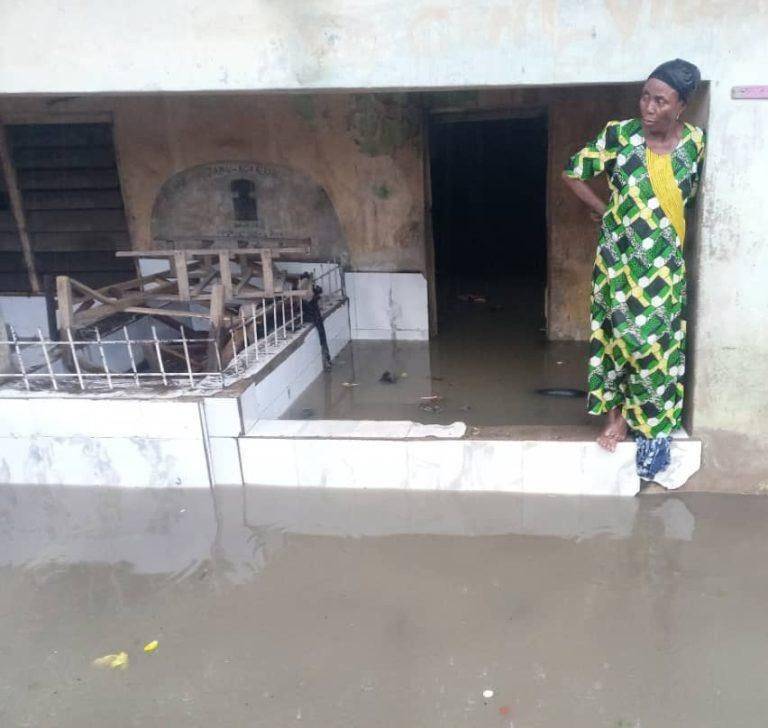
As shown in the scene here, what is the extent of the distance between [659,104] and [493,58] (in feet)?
2.67

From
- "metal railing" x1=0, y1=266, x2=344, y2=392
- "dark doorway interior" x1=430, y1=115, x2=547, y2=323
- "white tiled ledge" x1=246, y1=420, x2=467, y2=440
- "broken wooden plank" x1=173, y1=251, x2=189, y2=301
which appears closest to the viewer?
"white tiled ledge" x1=246, y1=420, x2=467, y2=440

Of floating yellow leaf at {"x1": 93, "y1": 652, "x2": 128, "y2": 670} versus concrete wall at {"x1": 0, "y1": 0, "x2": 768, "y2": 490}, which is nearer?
floating yellow leaf at {"x1": 93, "y1": 652, "x2": 128, "y2": 670}

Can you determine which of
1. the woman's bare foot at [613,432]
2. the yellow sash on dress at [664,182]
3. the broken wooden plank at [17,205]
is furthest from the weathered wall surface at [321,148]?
the yellow sash on dress at [664,182]

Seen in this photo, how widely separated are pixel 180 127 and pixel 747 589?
19.1 feet

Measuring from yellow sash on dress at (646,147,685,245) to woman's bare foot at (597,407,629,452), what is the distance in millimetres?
1092

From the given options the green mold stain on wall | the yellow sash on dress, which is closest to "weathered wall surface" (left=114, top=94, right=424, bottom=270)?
the green mold stain on wall

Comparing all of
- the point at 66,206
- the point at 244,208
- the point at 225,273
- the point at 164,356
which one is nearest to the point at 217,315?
the point at 225,273

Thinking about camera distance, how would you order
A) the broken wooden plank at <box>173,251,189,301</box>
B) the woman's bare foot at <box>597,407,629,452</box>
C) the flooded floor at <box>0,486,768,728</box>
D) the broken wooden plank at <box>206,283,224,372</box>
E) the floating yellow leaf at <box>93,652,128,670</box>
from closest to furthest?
the flooded floor at <box>0,486,768,728</box>
the floating yellow leaf at <box>93,652,128,670</box>
the woman's bare foot at <box>597,407,629,452</box>
the broken wooden plank at <box>206,283,224,372</box>
the broken wooden plank at <box>173,251,189,301</box>

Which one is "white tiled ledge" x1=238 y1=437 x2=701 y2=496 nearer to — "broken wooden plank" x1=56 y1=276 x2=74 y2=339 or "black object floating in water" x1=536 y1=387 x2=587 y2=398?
"black object floating in water" x1=536 y1=387 x2=587 y2=398

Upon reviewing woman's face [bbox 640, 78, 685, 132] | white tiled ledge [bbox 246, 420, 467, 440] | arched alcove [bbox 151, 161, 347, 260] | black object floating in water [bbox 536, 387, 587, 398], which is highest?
woman's face [bbox 640, 78, 685, 132]

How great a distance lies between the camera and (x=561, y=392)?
515cm

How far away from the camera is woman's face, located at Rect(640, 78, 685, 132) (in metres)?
3.14

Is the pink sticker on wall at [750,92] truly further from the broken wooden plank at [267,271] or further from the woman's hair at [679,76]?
the broken wooden plank at [267,271]

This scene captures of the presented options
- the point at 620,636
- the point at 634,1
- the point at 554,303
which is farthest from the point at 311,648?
the point at 554,303
